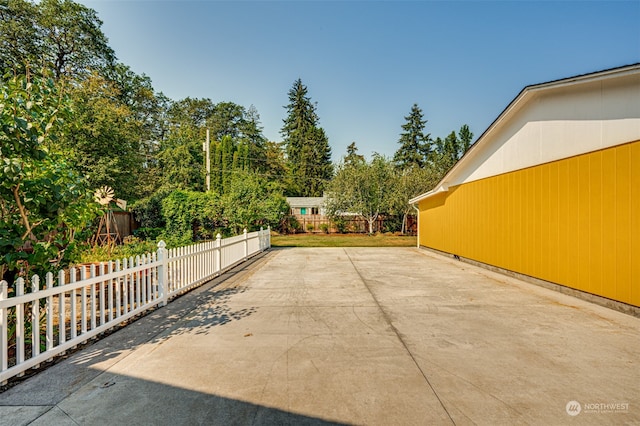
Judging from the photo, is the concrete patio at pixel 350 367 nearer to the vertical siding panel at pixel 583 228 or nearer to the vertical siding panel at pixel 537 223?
the vertical siding panel at pixel 583 228

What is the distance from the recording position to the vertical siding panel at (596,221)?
475 cm

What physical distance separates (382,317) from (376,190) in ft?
62.7

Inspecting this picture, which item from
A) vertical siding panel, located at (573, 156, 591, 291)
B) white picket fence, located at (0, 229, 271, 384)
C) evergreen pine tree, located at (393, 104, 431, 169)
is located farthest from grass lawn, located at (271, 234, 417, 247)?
evergreen pine tree, located at (393, 104, 431, 169)

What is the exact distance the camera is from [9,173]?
102 inches

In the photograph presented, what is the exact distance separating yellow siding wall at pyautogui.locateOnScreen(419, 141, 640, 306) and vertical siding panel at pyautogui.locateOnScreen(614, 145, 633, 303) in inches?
0.5

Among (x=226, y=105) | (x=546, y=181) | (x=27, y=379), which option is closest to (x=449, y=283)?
(x=546, y=181)

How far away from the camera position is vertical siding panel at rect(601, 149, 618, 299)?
4512 mm

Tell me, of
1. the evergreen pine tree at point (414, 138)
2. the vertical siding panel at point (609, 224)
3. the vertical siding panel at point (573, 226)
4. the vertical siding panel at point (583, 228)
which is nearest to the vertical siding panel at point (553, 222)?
the vertical siding panel at point (573, 226)

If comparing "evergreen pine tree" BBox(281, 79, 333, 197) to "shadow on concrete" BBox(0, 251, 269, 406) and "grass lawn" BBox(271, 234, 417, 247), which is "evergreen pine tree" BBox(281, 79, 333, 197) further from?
"shadow on concrete" BBox(0, 251, 269, 406)

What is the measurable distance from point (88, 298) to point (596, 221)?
28.8 ft

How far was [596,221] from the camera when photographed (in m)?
4.81

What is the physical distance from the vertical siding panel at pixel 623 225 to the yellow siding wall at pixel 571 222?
12 mm

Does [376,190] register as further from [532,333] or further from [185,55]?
[532,333]

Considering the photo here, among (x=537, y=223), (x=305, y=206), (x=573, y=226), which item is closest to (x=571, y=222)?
(x=573, y=226)
